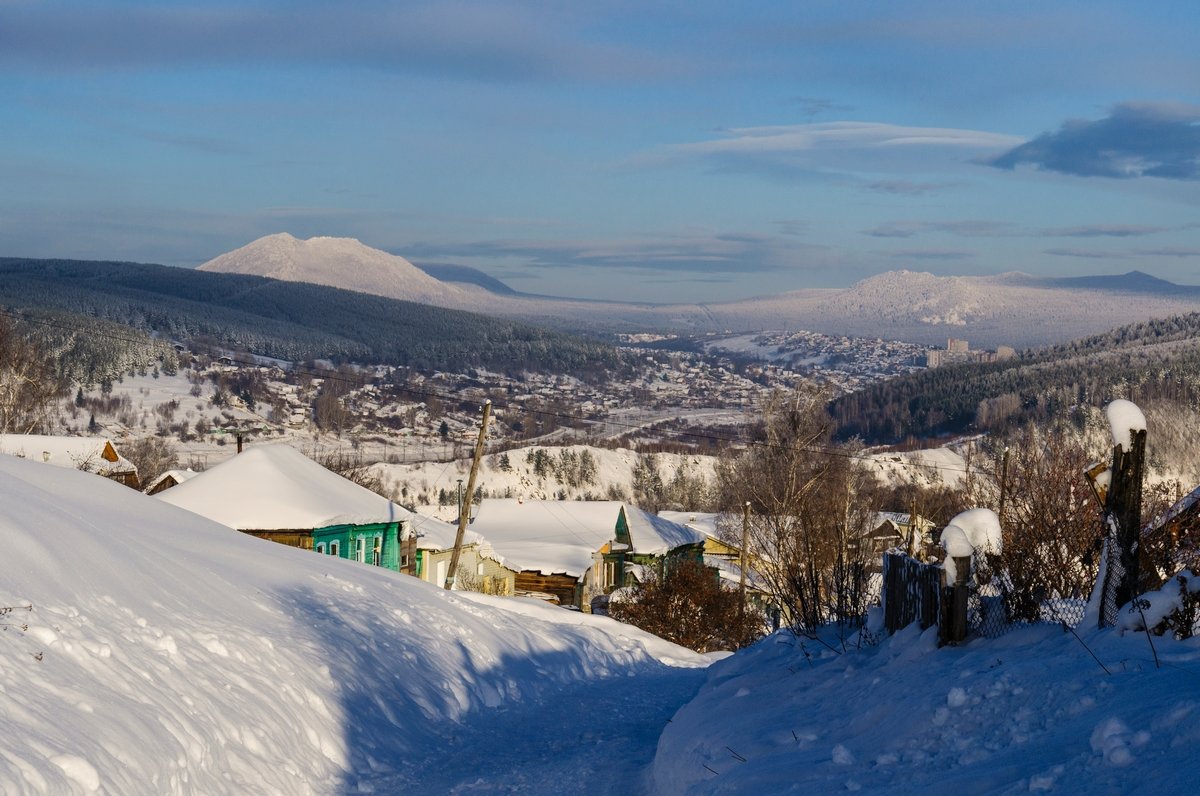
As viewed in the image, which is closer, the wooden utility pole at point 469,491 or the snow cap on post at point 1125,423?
the snow cap on post at point 1125,423

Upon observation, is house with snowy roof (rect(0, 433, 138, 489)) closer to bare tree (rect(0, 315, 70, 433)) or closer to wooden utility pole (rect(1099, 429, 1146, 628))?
bare tree (rect(0, 315, 70, 433))

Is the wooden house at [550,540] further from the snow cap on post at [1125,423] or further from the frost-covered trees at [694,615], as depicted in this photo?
the snow cap on post at [1125,423]

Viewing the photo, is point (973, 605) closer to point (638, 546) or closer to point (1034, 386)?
point (638, 546)

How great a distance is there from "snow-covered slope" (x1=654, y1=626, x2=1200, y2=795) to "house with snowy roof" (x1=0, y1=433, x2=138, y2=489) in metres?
45.7

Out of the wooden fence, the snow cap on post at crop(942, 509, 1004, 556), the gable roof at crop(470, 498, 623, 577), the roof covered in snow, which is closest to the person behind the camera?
the wooden fence

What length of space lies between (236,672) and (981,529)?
23.2ft

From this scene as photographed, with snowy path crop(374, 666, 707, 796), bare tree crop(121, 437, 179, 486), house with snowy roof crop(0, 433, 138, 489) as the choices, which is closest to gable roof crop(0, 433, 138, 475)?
house with snowy roof crop(0, 433, 138, 489)

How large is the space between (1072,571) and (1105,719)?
4689 millimetres

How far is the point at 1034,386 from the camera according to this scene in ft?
489

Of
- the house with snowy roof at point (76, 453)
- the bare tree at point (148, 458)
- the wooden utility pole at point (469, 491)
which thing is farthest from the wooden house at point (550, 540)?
the bare tree at point (148, 458)

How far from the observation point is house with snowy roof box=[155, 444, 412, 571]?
3938 cm

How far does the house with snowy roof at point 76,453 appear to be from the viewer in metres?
51.2

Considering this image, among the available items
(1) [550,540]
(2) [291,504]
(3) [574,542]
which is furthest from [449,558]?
(1) [550,540]

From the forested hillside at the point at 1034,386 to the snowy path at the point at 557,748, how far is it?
11714 centimetres
